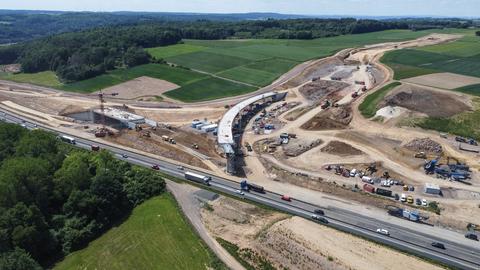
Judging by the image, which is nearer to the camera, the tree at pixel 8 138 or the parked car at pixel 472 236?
the parked car at pixel 472 236

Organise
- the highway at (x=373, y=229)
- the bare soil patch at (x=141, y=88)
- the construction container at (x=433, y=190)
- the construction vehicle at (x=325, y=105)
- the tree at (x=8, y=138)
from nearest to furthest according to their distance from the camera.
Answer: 1. the highway at (x=373, y=229)
2. the construction container at (x=433, y=190)
3. the tree at (x=8, y=138)
4. the construction vehicle at (x=325, y=105)
5. the bare soil patch at (x=141, y=88)

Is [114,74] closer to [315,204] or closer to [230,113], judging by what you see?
[230,113]

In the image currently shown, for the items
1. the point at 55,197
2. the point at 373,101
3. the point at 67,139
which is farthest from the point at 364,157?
the point at 67,139

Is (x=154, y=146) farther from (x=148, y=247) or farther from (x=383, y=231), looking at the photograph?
(x=383, y=231)

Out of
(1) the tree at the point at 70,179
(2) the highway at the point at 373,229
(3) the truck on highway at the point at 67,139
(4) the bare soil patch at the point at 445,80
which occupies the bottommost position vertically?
(2) the highway at the point at 373,229

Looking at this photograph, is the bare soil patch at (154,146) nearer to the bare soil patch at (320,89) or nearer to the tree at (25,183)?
the tree at (25,183)

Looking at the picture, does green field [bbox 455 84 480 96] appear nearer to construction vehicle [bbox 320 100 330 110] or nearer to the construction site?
the construction site

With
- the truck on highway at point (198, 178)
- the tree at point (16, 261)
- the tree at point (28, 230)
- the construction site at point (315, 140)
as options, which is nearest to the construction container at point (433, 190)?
the construction site at point (315, 140)
